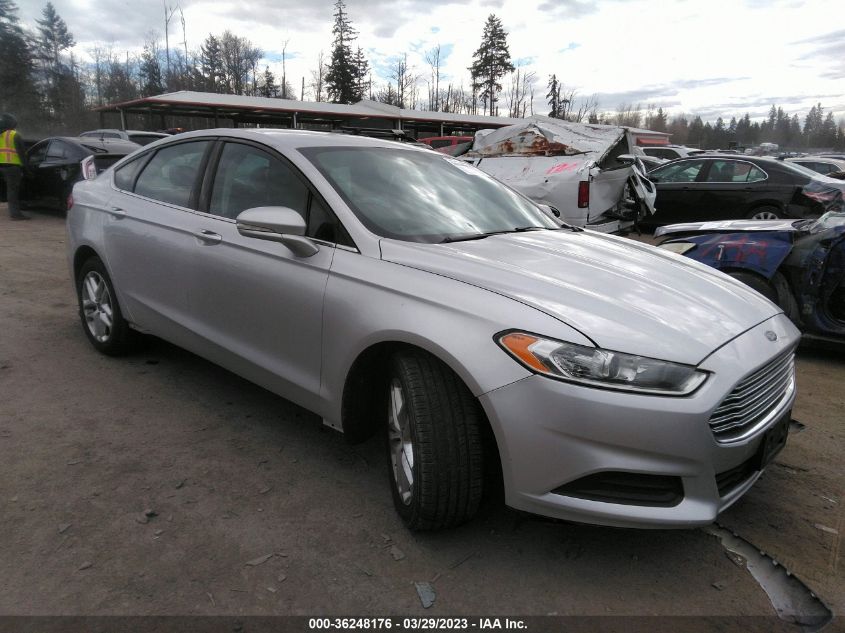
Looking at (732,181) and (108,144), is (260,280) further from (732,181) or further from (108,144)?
(732,181)

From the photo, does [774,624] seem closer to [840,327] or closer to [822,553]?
[822,553]

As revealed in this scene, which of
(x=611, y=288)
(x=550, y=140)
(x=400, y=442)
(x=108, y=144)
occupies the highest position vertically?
(x=550, y=140)

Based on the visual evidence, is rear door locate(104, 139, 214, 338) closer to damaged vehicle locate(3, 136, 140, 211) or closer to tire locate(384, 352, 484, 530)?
tire locate(384, 352, 484, 530)

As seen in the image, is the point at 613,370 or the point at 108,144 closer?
the point at 613,370

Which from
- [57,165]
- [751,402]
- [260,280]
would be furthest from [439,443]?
[57,165]

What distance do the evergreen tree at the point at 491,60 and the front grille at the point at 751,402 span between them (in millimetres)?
71194

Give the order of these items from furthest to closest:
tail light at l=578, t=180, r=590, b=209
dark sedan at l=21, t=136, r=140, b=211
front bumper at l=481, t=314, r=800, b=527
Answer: dark sedan at l=21, t=136, r=140, b=211 → tail light at l=578, t=180, r=590, b=209 → front bumper at l=481, t=314, r=800, b=527

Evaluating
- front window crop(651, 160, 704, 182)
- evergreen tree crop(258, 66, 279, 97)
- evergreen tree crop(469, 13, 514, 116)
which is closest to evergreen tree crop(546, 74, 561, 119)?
evergreen tree crop(469, 13, 514, 116)

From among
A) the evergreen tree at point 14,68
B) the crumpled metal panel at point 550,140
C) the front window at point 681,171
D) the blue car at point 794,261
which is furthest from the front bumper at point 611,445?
the evergreen tree at point 14,68

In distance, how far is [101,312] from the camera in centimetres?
428

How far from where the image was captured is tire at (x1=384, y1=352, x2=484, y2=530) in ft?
7.07

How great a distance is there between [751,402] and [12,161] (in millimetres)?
12712

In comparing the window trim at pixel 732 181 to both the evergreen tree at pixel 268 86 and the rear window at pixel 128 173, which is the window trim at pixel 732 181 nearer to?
the rear window at pixel 128 173

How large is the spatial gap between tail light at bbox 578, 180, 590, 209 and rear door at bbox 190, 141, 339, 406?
226 inches
